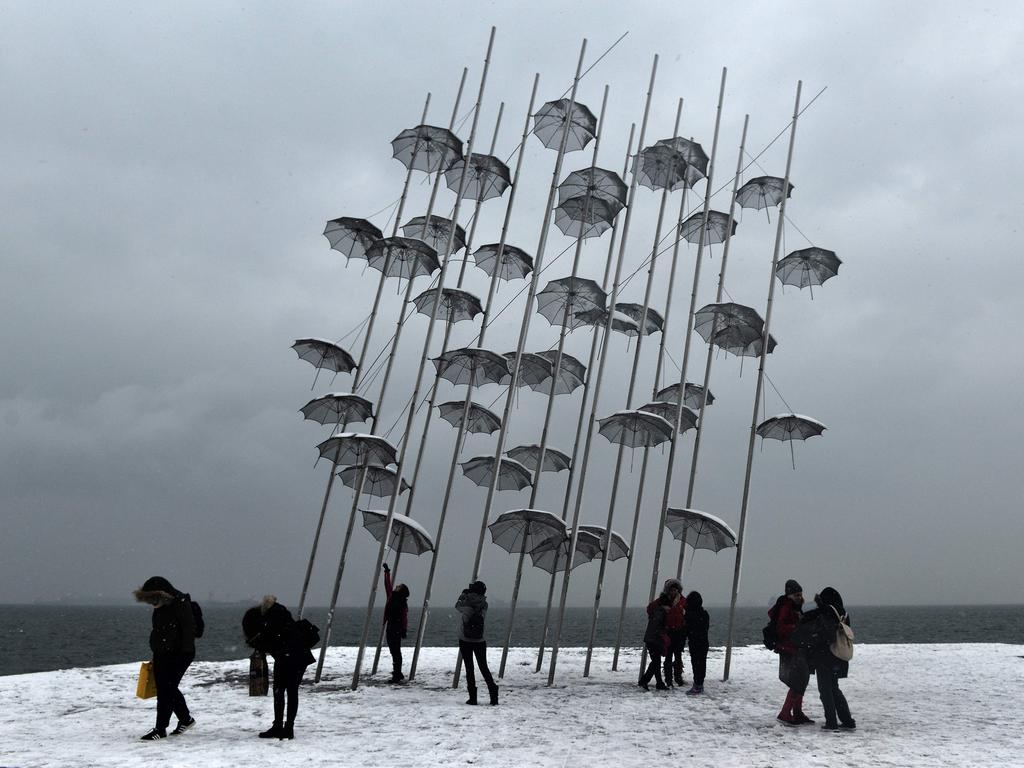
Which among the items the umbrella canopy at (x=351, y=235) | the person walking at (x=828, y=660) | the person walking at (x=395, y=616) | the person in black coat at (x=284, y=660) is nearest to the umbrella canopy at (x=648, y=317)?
the umbrella canopy at (x=351, y=235)

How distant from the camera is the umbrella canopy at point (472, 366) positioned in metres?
16.7

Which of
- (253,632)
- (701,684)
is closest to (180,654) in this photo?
(253,632)

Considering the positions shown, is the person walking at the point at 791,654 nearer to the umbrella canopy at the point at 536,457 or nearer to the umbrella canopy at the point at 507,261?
the umbrella canopy at the point at 536,457

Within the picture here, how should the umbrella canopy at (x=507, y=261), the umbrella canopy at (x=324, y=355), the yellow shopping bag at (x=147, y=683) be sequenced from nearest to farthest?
the yellow shopping bag at (x=147, y=683) → the umbrella canopy at (x=324, y=355) → the umbrella canopy at (x=507, y=261)

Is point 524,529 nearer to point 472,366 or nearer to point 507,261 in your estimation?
point 472,366

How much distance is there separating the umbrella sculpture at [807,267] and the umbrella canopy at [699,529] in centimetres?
679

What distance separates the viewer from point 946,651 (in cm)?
2362

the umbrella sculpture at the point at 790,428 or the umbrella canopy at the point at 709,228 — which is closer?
the umbrella sculpture at the point at 790,428

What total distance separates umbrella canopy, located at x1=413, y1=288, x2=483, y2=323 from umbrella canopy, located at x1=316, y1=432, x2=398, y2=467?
4.12 metres

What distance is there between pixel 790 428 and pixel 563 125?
9.28 metres

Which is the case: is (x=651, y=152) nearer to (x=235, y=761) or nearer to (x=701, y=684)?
(x=701, y=684)

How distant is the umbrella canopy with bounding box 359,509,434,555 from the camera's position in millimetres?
16312

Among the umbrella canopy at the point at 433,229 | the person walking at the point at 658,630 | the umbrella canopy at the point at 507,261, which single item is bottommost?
the person walking at the point at 658,630

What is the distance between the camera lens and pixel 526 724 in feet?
38.6
